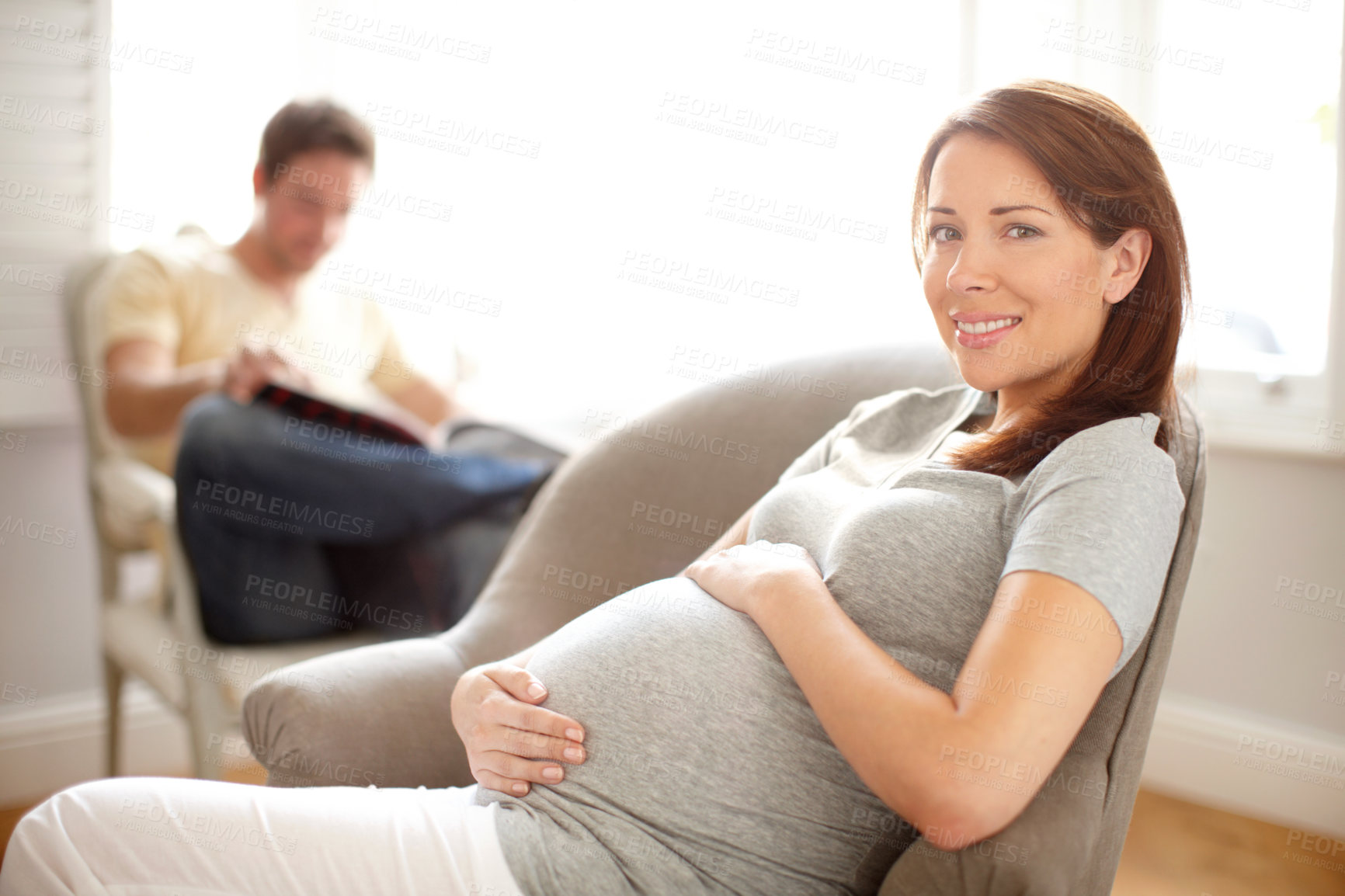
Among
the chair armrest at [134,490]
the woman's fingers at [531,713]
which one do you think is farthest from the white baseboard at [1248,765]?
the chair armrest at [134,490]

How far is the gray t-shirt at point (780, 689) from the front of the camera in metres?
0.88

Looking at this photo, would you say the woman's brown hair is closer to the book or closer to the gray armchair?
the gray armchair

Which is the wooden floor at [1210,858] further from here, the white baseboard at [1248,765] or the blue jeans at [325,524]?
the blue jeans at [325,524]

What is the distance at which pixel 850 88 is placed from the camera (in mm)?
2535

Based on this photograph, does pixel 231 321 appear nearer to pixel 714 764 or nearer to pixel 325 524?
pixel 325 524

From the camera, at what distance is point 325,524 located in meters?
1.63

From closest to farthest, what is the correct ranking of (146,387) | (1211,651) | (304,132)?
(146,387) → (304,132) → (1211,651)

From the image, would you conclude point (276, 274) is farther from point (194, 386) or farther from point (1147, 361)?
point (1147, 361)

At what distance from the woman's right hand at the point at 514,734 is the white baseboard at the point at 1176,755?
165 cm

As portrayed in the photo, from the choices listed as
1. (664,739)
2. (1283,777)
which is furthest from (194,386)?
(1283,777)

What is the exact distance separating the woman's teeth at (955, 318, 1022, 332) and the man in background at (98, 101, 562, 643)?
0.90 m

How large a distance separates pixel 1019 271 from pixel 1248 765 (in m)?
1.62

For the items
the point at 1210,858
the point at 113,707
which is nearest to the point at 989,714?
the point at 1210,858

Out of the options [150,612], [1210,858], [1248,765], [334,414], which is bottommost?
[1210,858]
